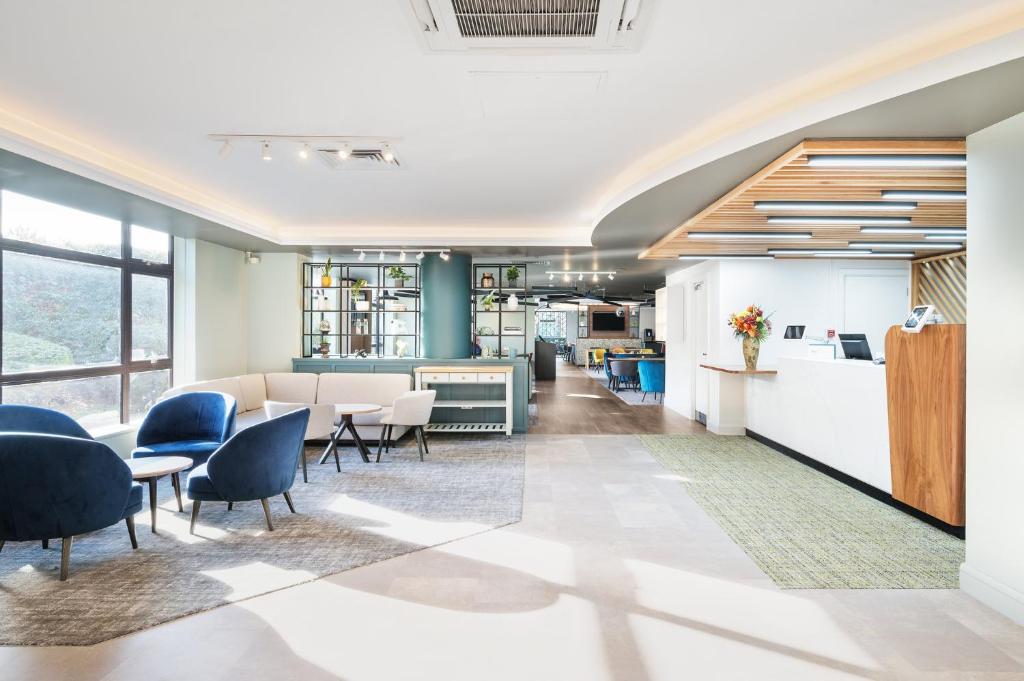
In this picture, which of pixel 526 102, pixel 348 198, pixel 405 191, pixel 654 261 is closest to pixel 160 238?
pixel 348 198

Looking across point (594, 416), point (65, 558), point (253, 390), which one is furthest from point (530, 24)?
point (594, 416)

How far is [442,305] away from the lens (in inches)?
311

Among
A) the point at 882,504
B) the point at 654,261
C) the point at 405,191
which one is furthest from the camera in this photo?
the point at 654,261

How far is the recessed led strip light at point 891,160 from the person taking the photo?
3344 mm

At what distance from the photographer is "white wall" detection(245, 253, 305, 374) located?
7.78 metres

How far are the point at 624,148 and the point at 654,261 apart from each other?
15.8 ft

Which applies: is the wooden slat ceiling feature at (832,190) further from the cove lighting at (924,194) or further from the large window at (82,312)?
the large window at (82,312)

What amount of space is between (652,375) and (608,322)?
31.0ft

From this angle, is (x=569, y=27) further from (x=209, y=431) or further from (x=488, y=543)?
(x=209, y=431)

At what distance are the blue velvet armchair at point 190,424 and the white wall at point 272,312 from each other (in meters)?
2.76

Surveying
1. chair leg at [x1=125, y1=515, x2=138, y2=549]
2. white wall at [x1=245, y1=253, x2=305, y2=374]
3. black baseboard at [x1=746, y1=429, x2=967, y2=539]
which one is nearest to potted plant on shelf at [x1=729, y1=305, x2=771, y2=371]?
black baseboard at [x1=746, y1=429, x2=967, y2=539]

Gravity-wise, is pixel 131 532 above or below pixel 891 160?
below

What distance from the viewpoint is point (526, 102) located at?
3287mm

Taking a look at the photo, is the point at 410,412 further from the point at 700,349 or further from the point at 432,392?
the point at 700,349
